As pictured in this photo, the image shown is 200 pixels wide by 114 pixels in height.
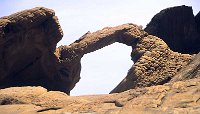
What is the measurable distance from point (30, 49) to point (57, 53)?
4.61 ft

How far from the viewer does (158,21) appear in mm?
26922

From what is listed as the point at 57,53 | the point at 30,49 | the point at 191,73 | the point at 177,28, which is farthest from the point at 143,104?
the point at 177,28

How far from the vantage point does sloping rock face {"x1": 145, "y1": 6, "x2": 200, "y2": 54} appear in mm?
26531

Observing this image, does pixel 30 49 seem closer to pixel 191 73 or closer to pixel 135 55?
pixel 135 55

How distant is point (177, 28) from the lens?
2750 cm

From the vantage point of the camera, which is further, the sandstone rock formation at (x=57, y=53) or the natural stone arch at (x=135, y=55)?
the sandstone rock formation at (x=57, y=53)

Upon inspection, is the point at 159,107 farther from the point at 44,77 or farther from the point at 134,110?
the point at 44,77

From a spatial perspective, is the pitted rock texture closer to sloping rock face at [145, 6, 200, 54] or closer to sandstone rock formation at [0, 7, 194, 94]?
sandstone rock formation at [0, 7, 194, 94]

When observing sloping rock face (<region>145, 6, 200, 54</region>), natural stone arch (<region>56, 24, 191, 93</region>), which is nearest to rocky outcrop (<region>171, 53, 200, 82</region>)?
natural stone arch (<region>56, 24, 191, 93</region>)

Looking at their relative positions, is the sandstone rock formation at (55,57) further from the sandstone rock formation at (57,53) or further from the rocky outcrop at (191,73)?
the rocky outcrop at (191,73)

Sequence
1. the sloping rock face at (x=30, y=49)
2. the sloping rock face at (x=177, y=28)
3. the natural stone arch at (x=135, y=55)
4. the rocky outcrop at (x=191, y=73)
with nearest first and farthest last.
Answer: the rocky outcrop at (x=191, y=73) < the natural stone arch at (x=135, y=55) < the sloping rock face at (x=30, y=49) < the sloping rock face at (x=177, y=28)

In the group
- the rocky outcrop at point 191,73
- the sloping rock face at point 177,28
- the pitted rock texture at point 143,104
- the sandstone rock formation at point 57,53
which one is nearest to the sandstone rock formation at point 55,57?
the sandstone rock formation at point 57,53

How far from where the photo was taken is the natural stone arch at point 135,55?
14961 mm

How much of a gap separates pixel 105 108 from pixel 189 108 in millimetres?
1923
